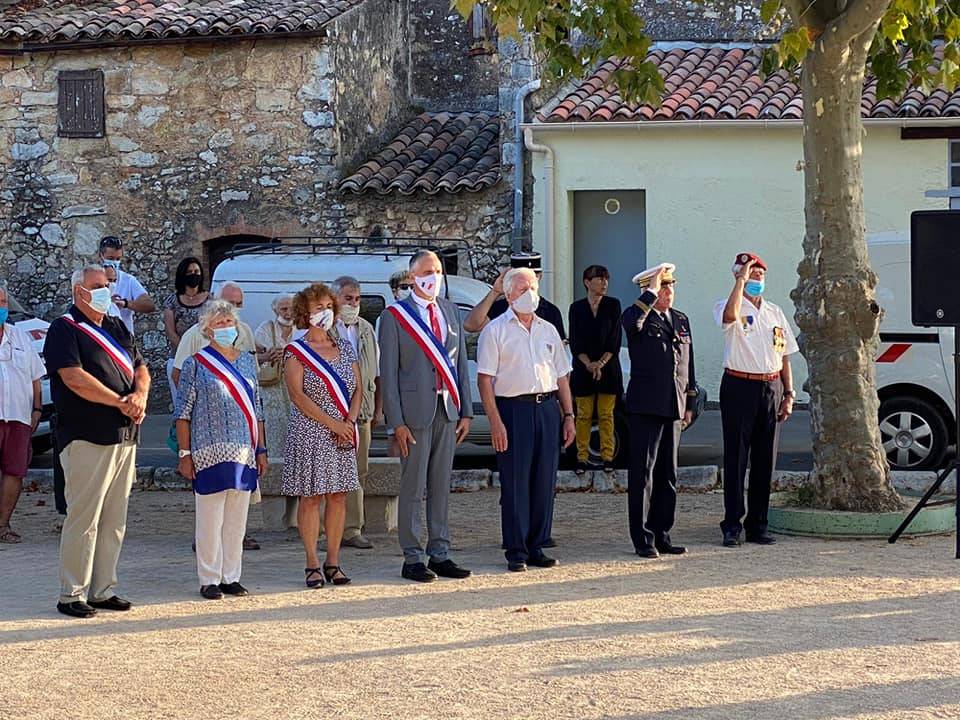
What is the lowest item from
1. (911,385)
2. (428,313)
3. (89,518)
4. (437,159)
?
(89,518)

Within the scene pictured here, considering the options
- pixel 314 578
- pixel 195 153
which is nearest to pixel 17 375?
pixel 314 578

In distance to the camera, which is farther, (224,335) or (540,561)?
(540,561)

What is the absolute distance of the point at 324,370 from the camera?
8727 millimetres

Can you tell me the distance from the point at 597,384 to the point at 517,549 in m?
A: 3.79

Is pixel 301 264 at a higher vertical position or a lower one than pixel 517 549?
higher

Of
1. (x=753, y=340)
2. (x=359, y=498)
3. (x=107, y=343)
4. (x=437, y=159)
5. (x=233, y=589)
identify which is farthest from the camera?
(x=437, y=159)

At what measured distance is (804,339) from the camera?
A: 10.6m

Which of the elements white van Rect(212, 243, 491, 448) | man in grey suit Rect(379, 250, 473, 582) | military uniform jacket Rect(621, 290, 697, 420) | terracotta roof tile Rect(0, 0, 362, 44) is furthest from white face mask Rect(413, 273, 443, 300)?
terracotta roof tile Rect(0, 0, 362, 44)

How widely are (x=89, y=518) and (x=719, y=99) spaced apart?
1207 cm

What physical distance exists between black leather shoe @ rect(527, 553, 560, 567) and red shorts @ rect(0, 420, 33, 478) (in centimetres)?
390

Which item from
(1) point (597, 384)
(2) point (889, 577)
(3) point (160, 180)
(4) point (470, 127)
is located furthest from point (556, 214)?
(2) point (889, 577)

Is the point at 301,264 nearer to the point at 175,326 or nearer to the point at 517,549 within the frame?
the point at 175,326

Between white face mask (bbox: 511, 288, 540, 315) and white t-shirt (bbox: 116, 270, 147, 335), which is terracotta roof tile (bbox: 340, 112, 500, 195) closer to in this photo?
white t-shirt (bbox: 116, 270, 147, 335)

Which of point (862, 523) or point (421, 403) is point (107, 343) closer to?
point (421, 403)
